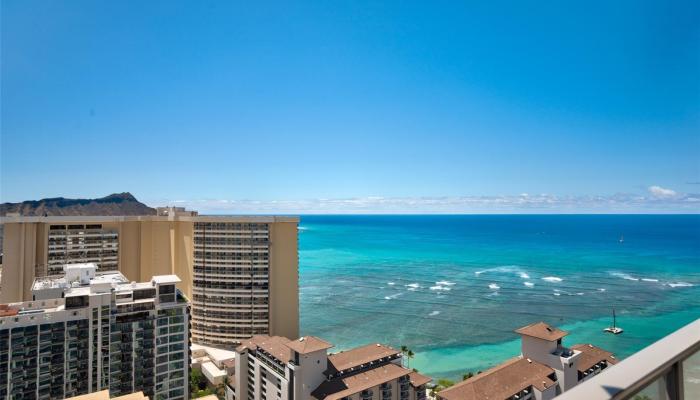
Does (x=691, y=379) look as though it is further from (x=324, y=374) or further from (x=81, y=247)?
(x=81, y=247)

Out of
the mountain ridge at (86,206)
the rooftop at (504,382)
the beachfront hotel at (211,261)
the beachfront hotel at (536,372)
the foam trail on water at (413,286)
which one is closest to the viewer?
the rooftop at (504,382)

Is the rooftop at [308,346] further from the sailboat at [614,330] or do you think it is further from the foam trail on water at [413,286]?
the foam trail on water at [413,286]

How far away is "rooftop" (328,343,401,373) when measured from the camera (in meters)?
15.4

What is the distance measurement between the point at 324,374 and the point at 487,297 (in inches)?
968

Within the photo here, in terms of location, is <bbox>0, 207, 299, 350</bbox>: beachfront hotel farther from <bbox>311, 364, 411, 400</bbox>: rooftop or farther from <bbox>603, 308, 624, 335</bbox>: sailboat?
<bbox>603, 308, 624, 335</bbox>: sailboat

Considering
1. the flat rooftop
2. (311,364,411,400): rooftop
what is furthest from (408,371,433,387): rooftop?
the flat rooftop

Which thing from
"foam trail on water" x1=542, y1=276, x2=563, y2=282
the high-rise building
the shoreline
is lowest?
the shoreline

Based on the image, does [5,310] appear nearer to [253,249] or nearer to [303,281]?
[253,249]

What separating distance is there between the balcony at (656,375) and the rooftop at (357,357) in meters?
15.3

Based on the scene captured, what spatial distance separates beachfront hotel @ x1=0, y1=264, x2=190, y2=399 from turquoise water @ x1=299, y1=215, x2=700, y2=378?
1268 centimetres

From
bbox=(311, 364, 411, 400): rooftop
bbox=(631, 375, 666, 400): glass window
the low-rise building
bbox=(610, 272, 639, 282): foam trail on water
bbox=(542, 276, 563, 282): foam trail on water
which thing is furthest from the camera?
bbox=(542, 276, 563, 282): foam trail on water

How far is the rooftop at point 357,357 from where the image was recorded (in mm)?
15404

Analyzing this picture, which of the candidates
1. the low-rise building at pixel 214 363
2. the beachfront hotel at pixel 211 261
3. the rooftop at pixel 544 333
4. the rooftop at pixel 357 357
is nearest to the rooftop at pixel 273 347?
the rooftop at pixel 357 357

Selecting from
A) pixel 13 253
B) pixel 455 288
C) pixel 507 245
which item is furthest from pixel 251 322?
pixel 507 245
